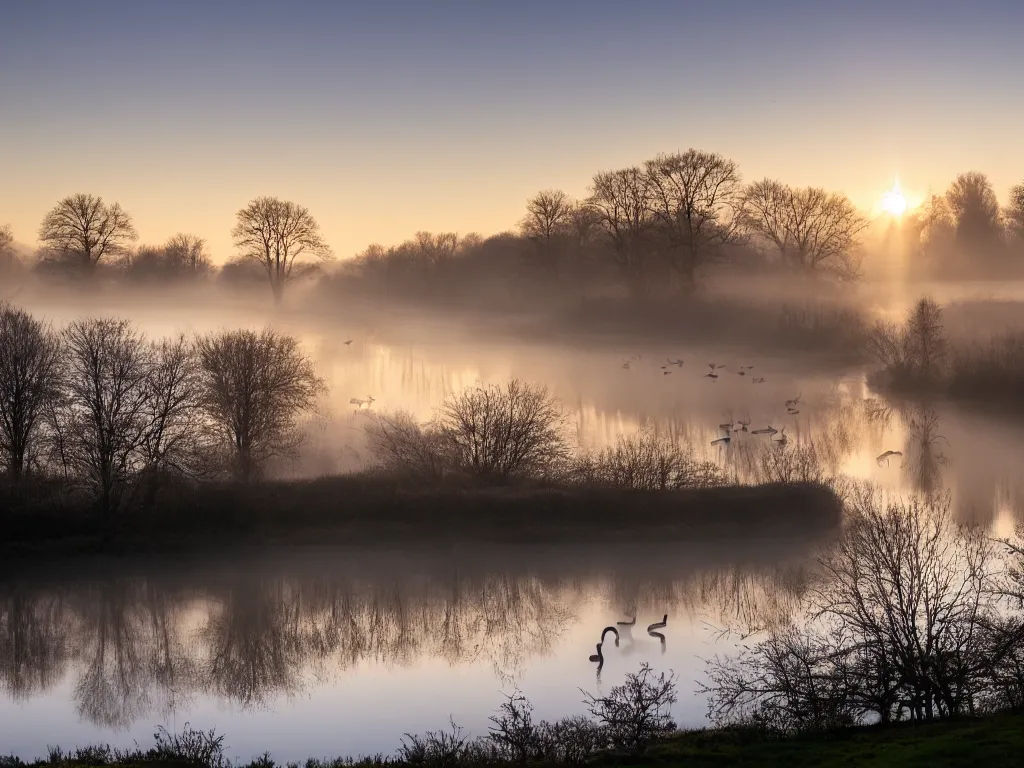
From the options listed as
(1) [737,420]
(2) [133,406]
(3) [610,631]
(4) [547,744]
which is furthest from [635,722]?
(1) [737,420]

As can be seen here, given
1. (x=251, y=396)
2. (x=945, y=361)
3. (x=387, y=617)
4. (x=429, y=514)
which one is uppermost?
(x=251, y=396)

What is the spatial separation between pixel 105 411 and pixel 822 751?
1000 inches

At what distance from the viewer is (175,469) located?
32312 millimetres

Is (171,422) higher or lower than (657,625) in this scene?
higher

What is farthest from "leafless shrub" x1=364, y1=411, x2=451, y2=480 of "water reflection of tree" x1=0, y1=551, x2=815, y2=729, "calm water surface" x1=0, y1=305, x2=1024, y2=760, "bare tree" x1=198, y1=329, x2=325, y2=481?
"water reflection of tree" x1=0, y1=551, x2=815, y2=729

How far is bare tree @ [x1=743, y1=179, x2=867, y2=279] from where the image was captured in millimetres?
56781

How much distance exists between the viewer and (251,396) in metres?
35.6

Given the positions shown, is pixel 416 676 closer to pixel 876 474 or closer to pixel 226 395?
pixel 226 395

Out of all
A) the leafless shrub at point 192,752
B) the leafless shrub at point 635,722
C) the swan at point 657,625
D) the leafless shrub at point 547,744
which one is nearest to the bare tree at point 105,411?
the leafless shrub at point 192,752

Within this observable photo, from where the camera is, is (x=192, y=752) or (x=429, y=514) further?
(x=429, y=514)

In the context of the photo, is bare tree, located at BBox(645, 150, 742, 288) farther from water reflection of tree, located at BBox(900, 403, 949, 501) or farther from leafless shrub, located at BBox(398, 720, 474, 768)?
leafless shrub, located at BBox(398, 720, 474, 768)

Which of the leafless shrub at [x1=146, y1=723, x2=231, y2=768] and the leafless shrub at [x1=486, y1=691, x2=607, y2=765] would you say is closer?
the leafless shrub at [x1=486, y1=691, x2=607, y2=765]

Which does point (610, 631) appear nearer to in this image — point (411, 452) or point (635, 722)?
point (635, 722)

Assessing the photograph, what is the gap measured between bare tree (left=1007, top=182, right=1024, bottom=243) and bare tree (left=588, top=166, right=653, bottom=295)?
18.9 meters
